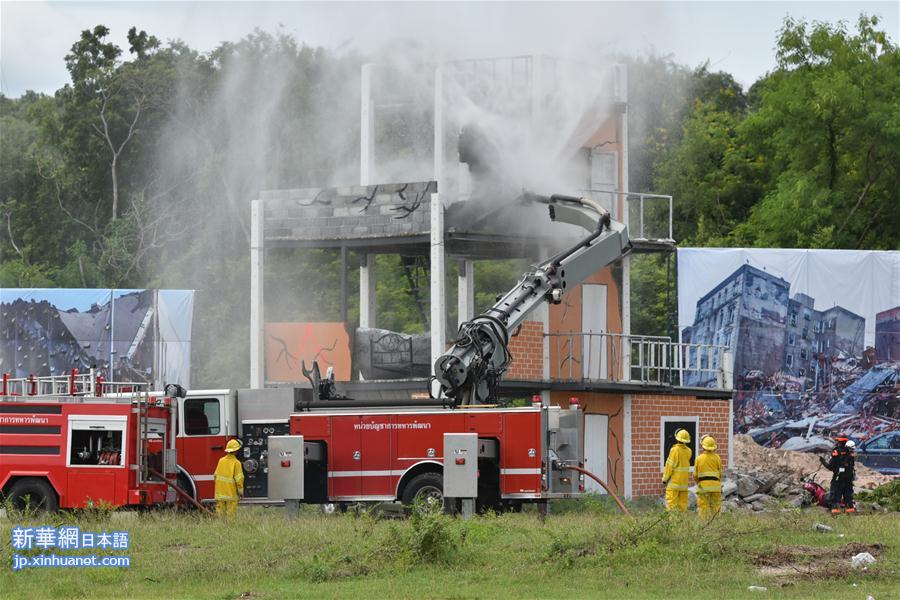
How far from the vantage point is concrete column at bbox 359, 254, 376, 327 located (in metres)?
37.5

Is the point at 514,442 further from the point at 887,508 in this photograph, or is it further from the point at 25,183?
the point at 25,183

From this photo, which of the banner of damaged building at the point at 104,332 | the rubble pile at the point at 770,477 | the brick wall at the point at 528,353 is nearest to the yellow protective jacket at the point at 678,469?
the rubble pile at the point at 770,477

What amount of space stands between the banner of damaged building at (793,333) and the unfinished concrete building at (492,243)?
6.02 metres

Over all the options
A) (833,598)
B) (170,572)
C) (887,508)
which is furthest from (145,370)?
(833,598)

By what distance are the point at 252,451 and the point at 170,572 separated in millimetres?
8787

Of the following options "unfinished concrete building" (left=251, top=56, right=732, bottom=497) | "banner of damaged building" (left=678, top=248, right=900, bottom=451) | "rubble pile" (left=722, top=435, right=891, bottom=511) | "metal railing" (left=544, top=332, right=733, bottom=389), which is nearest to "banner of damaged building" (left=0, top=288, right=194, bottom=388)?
"unfinished concrete building" (left=251, top=56, right=732, bottom=497)

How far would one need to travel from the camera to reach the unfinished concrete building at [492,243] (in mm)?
34406

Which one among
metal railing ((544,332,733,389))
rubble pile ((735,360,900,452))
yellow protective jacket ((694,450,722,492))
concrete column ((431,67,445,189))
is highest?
concrete column ((431,67,445,189))

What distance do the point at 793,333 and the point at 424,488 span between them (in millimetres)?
23021

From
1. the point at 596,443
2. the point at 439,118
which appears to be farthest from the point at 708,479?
the point at 439,118

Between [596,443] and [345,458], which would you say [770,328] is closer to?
[596,443]

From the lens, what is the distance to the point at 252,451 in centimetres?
2714

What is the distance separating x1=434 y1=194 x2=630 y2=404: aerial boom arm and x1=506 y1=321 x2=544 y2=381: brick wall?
14.3ft

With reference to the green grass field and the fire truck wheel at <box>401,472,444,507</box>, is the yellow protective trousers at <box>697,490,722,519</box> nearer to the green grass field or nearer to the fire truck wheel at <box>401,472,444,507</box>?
the green grass field
